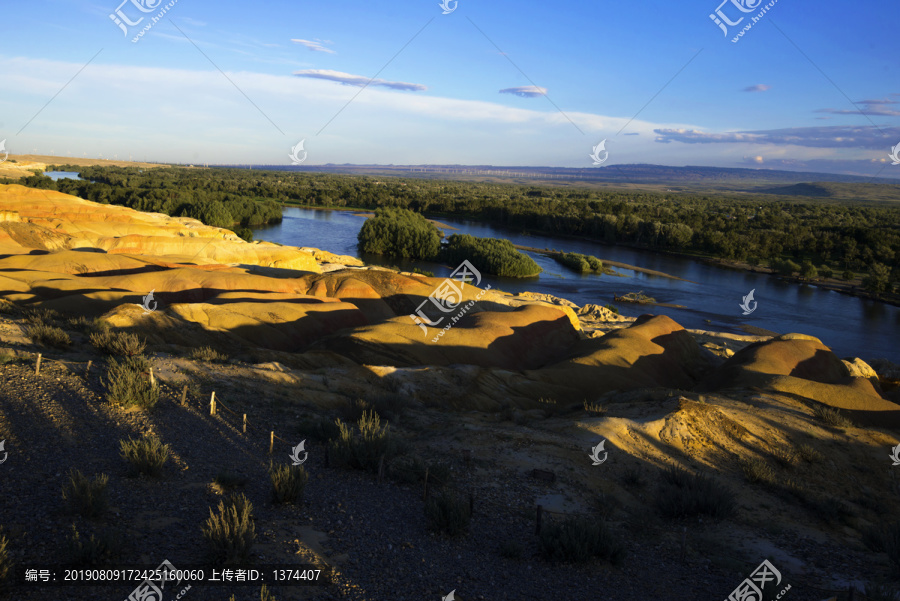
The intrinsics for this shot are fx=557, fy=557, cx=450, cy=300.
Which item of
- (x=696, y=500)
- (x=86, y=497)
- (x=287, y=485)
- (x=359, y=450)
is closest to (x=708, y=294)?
(x=696, y=500)

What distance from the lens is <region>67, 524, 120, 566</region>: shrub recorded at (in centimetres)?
527

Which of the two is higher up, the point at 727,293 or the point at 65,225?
the point at 65,225

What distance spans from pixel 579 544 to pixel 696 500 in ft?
11.0

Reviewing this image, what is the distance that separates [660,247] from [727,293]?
26658mm

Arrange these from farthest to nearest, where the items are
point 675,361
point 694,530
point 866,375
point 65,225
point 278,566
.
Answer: point 65,225
point 866,375
point 675,361
point 694,530
point 278,566

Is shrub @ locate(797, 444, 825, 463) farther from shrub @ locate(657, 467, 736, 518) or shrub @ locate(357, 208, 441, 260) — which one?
shrub @ locate(357, 208, 441, 260)

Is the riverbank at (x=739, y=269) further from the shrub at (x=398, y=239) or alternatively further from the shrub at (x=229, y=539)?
the shrub at (x=229, y=539)

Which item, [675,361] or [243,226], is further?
[243,226]

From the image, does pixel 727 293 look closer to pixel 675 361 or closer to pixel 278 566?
pixel 675 361

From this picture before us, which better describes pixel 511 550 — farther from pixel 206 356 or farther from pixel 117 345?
pixel 117 345

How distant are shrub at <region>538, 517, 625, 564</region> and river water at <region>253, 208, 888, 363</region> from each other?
39515 mm

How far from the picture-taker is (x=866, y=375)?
27.4 m

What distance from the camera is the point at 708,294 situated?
184 feet

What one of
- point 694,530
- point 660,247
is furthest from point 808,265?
point 694,530
